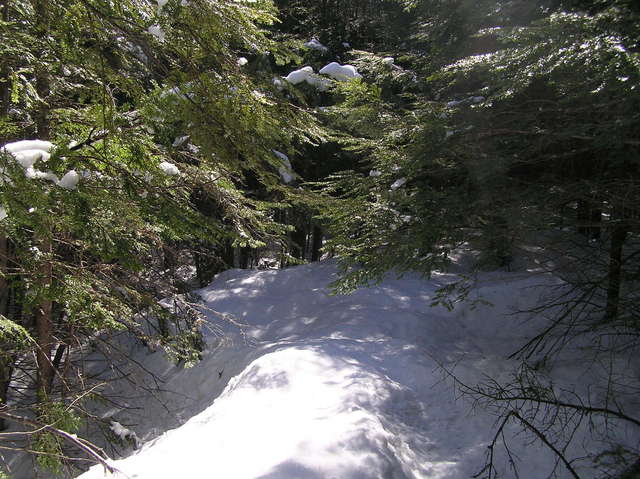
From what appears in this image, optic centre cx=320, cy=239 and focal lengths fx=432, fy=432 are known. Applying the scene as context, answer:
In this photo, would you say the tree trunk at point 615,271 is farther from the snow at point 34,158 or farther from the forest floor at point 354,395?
the snow at point 34,158

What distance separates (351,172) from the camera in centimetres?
667

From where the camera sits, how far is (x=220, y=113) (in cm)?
321

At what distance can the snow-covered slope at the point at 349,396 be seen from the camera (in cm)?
325

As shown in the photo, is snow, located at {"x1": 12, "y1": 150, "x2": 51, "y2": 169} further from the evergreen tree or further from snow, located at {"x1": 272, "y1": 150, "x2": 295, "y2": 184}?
snow, located at {"x1": 272, "y1": 150, "x2": 295, "y2": 184}

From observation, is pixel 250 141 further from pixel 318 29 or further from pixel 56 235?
pixel 318 29

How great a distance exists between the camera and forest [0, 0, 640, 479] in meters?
3.10

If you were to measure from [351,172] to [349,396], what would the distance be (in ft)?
11.3

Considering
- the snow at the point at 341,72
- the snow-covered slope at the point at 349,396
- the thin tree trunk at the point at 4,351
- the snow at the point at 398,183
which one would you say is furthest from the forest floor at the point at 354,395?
the snow at the point at 341,72

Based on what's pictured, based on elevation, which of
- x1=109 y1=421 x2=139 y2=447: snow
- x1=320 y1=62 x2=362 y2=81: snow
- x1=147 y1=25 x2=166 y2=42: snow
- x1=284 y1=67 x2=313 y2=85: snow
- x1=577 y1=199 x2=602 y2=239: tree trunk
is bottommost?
x1=109 y1=421 x2=139 y2=447: snow

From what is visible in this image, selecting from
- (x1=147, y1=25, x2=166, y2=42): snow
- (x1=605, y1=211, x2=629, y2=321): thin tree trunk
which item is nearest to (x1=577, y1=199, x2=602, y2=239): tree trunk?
(x1=605, y1=211, x2=629, y2=321): thin tree trunk

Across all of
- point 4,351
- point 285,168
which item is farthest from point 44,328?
point 285,168

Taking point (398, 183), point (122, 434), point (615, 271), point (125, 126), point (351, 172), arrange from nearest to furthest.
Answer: point (125, 126) < point (615, 271) < point (398, 183) < point (122, 434) < point (351, 172)

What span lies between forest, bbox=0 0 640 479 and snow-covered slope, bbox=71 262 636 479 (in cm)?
24

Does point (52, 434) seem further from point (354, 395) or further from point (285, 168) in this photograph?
point (285, 168)
